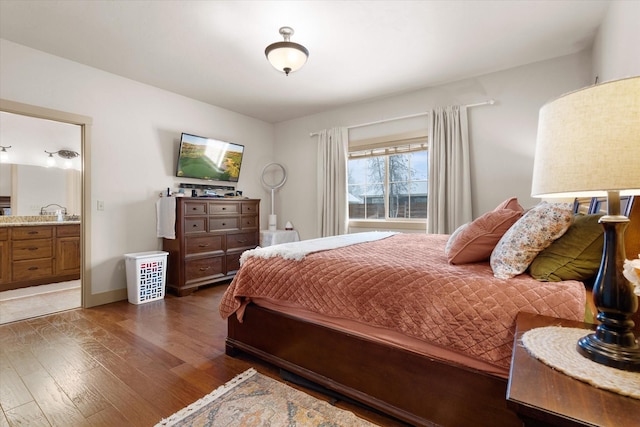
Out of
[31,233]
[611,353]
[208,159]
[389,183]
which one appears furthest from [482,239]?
[31,233]

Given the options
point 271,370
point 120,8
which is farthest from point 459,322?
point 120,8

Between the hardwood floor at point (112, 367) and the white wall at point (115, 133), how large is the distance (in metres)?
0.90

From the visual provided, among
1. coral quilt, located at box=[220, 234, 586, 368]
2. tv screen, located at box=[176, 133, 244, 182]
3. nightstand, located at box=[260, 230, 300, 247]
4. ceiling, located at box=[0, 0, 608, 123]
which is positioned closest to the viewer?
coral quilt, located at box=[220, 234, 586, 368]

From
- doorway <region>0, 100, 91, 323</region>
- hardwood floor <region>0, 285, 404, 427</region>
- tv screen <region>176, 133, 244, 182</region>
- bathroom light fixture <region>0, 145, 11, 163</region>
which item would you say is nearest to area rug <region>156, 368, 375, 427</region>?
hardwood floor <region>0, 285, 404, 427</region>

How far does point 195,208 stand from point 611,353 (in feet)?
12.7

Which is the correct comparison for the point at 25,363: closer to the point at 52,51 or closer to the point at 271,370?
the point at 271,370

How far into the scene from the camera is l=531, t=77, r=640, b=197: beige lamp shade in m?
0.71

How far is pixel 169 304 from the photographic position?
337 cm

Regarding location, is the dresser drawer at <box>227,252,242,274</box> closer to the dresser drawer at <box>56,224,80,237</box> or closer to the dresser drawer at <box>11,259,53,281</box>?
the dresser drawer at <box>56,224,80,237</box>

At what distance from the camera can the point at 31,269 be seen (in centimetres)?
422

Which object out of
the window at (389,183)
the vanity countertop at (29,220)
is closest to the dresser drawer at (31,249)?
the vanity countertop at (29,220)

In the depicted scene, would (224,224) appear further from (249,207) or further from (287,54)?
(287,54)

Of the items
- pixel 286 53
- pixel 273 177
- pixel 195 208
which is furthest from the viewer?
pixel 273 177

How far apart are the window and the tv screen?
180 cm
